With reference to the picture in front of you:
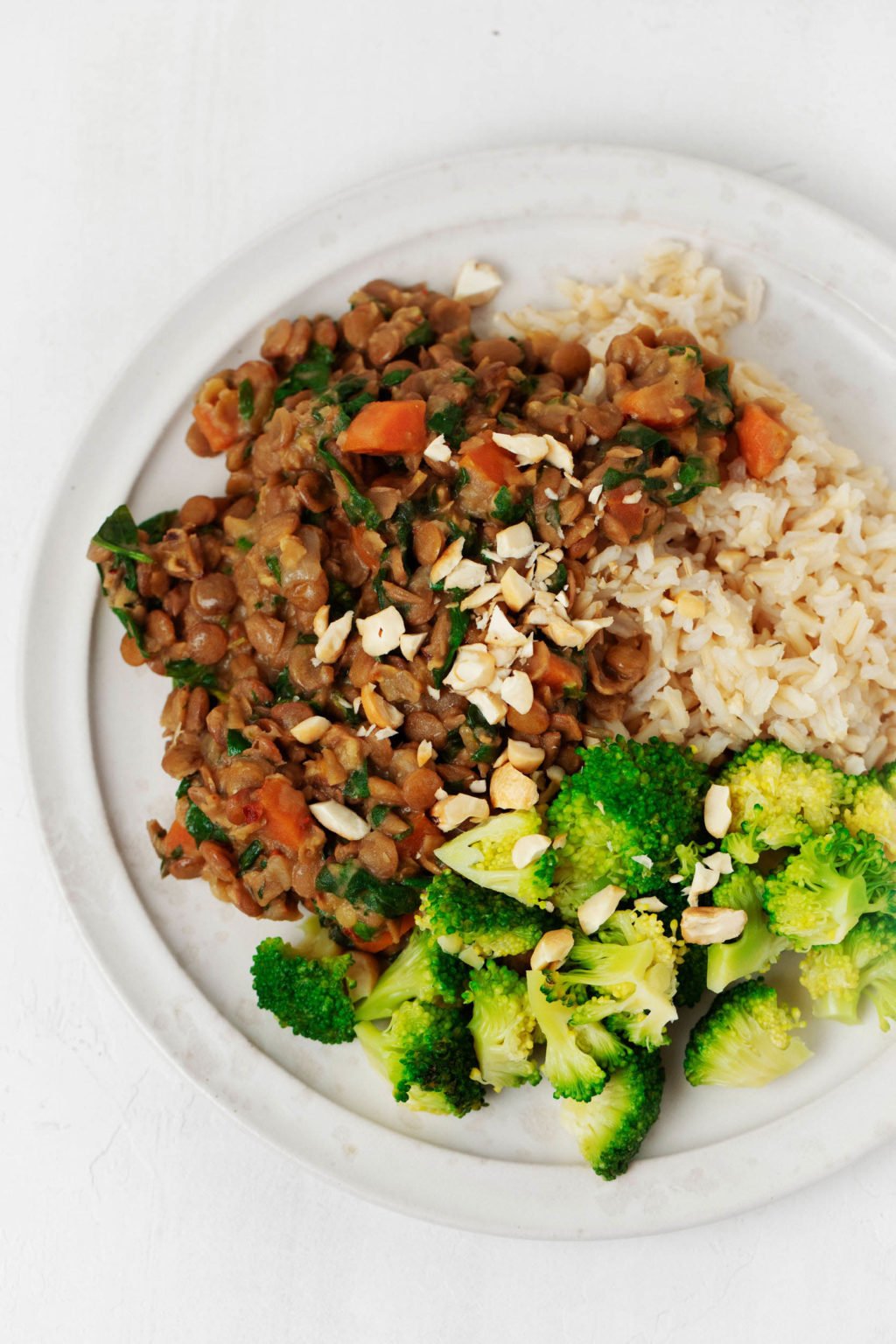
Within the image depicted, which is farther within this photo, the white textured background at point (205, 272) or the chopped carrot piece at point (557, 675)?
the white textured background at point (205, 272)

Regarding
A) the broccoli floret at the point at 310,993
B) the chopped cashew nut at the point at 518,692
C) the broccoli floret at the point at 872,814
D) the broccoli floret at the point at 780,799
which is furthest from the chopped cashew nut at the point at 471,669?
the broccoli floret at the point at 872,814

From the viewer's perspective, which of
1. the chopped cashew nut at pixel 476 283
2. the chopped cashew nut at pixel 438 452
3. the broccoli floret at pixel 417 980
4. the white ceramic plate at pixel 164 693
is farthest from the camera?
the chopped cashew nut at pixel 476 283

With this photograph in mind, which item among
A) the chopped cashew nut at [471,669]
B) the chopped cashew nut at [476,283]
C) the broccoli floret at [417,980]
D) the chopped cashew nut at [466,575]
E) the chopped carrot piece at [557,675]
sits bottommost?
the broccoli floret at [417,980]

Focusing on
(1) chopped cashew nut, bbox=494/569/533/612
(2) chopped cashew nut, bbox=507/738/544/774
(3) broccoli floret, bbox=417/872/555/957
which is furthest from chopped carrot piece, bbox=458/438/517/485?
(3) broccoli floret, bbox=417/872/555/957

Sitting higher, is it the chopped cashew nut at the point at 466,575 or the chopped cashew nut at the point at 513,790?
the chopped cashew nut at the point at 466,575

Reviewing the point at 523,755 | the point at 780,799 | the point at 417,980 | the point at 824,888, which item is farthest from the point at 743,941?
the point at 417,980

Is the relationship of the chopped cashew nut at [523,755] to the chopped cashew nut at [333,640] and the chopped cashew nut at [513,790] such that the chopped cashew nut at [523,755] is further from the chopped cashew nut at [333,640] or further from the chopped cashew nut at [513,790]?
the chopped cashew nut at [333,640]
